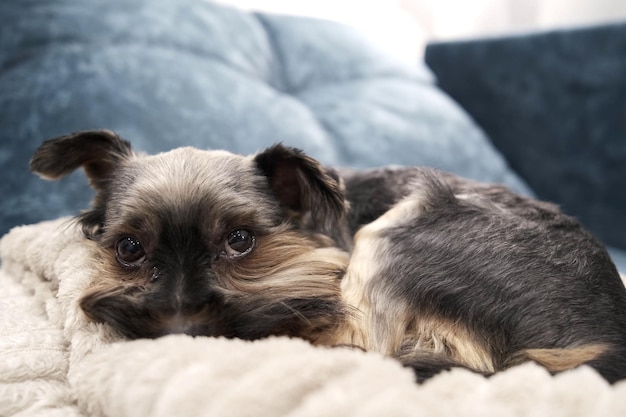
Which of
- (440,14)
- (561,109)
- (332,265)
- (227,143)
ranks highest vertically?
(440,14)

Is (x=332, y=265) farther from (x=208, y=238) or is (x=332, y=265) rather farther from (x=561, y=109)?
(x=561, y=109)

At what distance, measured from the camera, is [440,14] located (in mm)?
4801

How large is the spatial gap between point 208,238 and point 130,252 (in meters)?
0.22

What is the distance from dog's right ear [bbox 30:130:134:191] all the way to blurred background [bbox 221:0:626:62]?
94.9 inches

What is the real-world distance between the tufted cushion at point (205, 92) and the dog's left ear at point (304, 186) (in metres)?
0.90

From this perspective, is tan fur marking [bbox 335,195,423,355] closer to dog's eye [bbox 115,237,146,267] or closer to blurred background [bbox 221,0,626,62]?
dog's eye [bbox 115,237,146,267]

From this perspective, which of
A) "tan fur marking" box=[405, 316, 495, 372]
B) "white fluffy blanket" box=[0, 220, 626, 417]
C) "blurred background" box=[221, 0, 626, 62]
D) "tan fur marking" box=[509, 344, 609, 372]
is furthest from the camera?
"blurred background" box=[221, 0, 626, 62]

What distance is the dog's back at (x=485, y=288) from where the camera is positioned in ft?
3.80

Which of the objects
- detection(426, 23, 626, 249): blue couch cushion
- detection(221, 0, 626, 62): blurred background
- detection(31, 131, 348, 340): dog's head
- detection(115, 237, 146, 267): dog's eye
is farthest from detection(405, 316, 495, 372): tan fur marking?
detection(221, 0, 626, 62): blurred background

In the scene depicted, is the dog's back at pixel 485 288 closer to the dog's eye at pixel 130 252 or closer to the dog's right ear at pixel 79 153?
the dog's eye at pixel 130 252

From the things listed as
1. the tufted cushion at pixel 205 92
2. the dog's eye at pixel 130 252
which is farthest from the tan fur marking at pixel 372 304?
the tufted cushion at pixel 205 92

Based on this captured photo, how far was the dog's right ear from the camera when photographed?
1637 millimetres

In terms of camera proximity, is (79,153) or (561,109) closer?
(79,153)

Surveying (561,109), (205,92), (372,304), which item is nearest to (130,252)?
(372,304)
